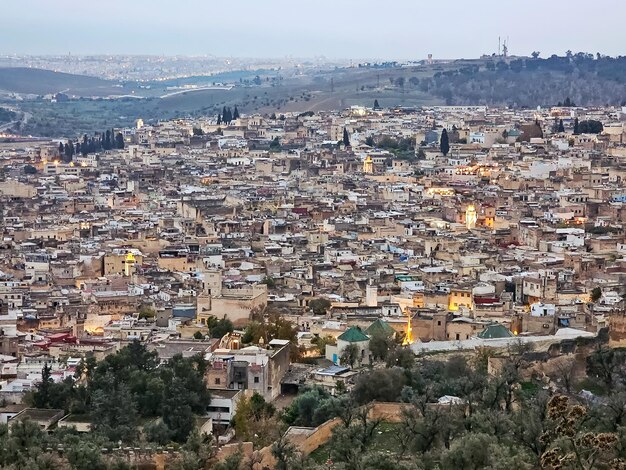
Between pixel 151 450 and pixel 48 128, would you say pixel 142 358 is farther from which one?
pixel 48 128

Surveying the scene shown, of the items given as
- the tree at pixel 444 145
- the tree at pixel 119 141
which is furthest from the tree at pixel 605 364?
the tree at pixel 119 141

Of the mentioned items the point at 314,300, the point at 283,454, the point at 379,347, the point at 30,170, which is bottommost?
the point at 30,170

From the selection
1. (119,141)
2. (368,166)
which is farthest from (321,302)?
(119,141)

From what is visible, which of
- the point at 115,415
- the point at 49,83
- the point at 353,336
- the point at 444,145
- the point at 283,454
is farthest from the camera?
the point at 49,83

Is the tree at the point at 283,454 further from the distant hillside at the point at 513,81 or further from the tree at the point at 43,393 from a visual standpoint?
the distant hillside at the point at 513,81

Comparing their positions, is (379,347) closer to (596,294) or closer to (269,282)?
(596,294)

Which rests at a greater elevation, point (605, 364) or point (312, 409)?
point (605, 364)

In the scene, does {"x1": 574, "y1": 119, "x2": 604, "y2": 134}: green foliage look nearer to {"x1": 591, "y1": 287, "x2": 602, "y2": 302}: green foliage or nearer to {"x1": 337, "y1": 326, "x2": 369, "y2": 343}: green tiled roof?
{"x1": 591, "y1": 287, "x2": 602, "y2": 302}: green foliage
